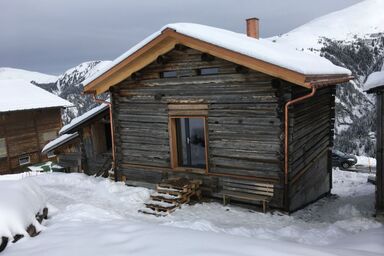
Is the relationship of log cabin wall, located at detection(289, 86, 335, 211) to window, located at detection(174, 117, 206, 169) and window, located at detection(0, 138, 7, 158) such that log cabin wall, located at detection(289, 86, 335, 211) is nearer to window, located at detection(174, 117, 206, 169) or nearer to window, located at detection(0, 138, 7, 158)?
window, located at detection(174, 117, 206, 169)

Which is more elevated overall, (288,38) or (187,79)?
(288,38)

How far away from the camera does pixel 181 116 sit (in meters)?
11.1

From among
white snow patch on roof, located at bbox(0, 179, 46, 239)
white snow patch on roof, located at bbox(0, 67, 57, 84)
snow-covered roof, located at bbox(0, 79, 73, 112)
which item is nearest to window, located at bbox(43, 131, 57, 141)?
snow-covered roof, located at bbox(0, 79, 73, 112)

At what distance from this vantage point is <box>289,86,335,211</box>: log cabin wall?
10.0 meters

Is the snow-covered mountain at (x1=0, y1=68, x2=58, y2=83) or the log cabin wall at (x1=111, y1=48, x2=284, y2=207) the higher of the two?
the snow-covered mountain at (x1=0, y1=68, x2=58, y2=83)

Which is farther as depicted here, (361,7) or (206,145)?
(361,7)

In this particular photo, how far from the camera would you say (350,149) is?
47.5m

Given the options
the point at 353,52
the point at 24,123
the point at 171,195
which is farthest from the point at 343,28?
the point at 171,195

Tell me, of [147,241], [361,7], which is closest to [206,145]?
[147,241]

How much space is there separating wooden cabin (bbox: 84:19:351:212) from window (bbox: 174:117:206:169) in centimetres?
3

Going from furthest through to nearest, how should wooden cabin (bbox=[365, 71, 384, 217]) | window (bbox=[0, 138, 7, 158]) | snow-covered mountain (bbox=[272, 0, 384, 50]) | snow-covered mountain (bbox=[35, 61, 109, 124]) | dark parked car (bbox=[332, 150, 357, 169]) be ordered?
snow-covered mountain (bbox=[272, 0, 384, 50]) → snow-covered mountain (bbox=[35, 61, 109, 124]) → dark parked car (bbox=[332, 150, 357, 169]) → window (bbox=[0, 138, 7, 158]) → wooden cabin (bbox=[365, 71, 384, 217])

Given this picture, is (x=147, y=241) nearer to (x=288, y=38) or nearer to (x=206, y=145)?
(x=206, y=145)

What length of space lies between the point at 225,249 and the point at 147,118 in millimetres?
7925

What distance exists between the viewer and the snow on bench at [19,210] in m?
5.07
